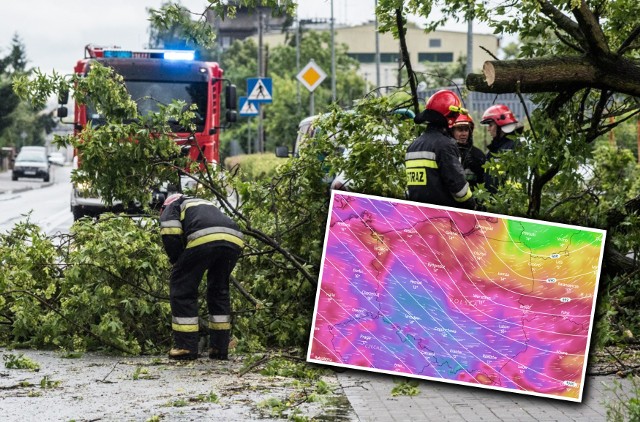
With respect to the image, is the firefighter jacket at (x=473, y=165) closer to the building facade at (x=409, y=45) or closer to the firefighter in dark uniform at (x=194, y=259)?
the firefighter in dark uniform at (x=194, y=259)

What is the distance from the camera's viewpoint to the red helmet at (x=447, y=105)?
868 centimetres

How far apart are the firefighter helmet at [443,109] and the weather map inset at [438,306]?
2.37 metres

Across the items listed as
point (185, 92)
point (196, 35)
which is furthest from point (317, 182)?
point (185, 92)

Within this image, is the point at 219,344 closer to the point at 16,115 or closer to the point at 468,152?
the point at 468,152

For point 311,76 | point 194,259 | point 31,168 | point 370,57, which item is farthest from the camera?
point 370,57

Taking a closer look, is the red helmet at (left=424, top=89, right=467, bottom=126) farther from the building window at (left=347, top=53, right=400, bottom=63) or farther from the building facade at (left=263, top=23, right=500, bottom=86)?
the building window at (left=347, top=53, right=400, bottom=63)

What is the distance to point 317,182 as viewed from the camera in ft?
33.9

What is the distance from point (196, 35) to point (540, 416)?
444 centimetres

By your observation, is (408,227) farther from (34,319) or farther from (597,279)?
(34,319)

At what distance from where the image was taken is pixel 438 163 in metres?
8.60

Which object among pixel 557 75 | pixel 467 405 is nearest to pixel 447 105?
pixel 557 75

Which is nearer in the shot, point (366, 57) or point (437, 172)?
point (437, 172)

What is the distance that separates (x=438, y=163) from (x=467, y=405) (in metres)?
1.92

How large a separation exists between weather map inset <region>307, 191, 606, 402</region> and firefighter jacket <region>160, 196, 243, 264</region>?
2844 millimetres
